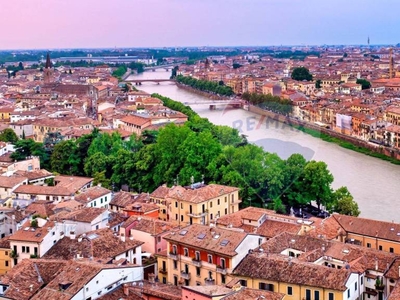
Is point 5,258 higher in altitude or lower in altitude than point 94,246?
lower

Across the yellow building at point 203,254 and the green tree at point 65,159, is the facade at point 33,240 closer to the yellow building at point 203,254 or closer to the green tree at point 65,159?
the yellow building at point 203,254

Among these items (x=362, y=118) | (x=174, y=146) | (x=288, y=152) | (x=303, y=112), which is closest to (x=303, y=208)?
(x=288, y=152)

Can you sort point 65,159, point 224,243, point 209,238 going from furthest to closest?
1. point 65,159
2. point 209,238
3. point 224,243

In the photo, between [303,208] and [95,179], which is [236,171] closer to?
[303,208]

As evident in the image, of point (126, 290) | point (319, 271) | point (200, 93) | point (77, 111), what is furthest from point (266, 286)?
point (200, 93)

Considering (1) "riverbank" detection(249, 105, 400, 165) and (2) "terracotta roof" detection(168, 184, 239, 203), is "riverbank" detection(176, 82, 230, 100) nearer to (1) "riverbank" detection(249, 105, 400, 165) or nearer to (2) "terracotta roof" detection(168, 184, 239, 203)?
(1) "riverbank" detection(249, 105, 400, 165)

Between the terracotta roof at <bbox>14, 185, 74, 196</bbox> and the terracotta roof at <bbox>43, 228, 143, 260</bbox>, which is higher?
the terracotta roof at <bbox>43, 228, 143, 260</bbox>

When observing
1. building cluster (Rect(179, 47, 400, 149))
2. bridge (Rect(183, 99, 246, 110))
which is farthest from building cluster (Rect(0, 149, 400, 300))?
bridge (Rect(183, 99, 246, 110))

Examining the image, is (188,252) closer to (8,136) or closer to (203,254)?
(203,254)
